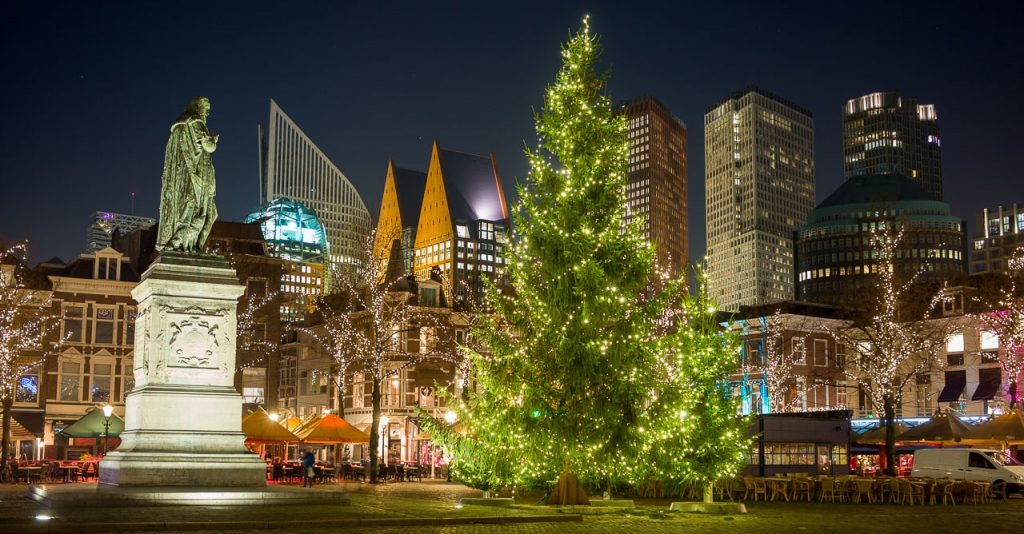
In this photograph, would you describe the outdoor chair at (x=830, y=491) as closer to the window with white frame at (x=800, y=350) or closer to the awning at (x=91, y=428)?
the awning at (x=91, y=428)

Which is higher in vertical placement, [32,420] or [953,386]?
[953,386]

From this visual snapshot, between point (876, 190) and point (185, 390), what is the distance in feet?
493

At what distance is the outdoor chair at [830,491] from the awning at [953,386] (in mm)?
31054

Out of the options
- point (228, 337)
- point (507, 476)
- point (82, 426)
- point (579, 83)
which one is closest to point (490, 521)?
point (507, 476)

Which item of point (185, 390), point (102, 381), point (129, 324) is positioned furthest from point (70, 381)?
point (185, 390)

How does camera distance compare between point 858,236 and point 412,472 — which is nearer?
point 412,472

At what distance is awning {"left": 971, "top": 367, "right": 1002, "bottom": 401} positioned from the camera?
58.7 m

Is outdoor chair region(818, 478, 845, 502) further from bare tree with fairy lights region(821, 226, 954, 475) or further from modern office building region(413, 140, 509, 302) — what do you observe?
modern office building region(413, 140, 509, 302)

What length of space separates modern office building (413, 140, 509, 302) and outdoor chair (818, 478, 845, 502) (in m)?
147

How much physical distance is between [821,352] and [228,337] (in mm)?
55131

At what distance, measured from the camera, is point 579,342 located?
23188 mm

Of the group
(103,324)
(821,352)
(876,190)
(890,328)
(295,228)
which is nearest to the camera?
(890,328)

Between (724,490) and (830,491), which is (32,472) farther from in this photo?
(830,491)

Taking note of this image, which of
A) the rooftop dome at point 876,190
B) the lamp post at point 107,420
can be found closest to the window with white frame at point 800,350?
the lamp post at point 107,420
